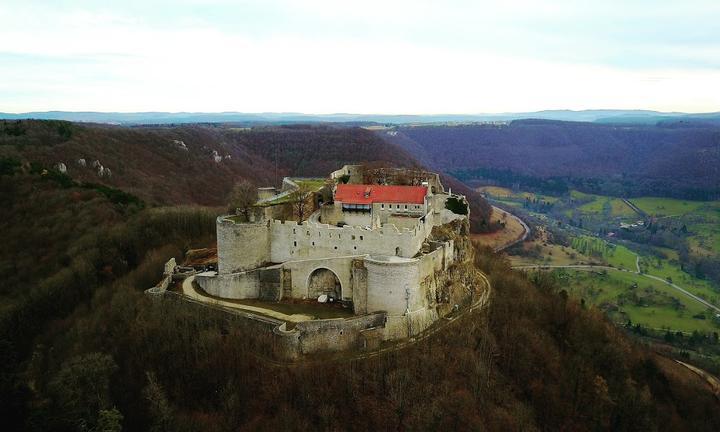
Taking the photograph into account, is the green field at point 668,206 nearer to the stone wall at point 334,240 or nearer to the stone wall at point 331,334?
the stone wall at point 334,240

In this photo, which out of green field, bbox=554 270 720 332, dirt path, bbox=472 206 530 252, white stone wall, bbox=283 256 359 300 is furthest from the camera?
dirt path, bbox=472 206 530 252

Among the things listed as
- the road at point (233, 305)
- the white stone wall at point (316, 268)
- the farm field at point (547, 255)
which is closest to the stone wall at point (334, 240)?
the white stone wall at point (316, 268)

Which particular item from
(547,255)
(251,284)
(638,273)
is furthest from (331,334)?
(638,273)

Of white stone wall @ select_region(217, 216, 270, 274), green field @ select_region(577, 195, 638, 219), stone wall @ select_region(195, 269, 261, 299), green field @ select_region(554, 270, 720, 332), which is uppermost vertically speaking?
white stone wall @ select_region(217, 216, 270, 274)

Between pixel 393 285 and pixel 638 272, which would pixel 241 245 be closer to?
pixel 393 285

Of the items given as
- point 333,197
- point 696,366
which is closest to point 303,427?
point 333,197

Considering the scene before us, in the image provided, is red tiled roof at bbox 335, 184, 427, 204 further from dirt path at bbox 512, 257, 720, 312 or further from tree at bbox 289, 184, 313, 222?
dirt path at bbox 512, 257, 720, 312

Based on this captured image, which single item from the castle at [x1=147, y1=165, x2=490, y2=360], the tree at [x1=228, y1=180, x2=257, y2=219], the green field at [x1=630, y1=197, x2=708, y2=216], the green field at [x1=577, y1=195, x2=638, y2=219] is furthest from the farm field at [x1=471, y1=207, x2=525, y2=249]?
the green field at [x1=630, y1=197, x2=708, y2=216]
